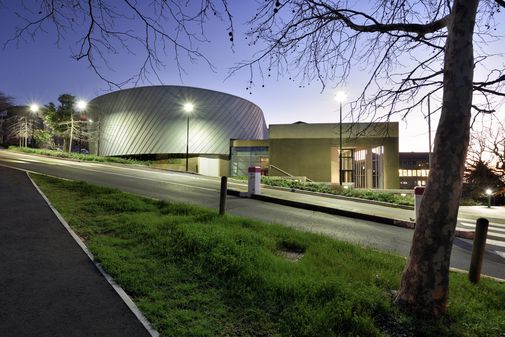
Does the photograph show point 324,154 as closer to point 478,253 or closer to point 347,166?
point 347,166

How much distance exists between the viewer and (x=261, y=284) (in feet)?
13.3

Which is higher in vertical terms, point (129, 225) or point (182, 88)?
point (182, 88)

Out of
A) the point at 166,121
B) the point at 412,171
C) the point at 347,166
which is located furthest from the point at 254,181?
the point at 412,171

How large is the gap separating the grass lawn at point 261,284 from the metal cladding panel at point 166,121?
50941 mm

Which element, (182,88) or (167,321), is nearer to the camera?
(167,321)

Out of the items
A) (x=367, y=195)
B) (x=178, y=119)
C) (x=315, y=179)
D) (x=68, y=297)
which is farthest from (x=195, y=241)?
(x=178, y=119)

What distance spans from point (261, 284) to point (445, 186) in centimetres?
248

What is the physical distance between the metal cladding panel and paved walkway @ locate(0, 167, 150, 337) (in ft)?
168

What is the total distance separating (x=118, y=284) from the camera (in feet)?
13.5

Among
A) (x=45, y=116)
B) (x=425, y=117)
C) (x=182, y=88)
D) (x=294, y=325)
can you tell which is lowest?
(x=294, y=325)

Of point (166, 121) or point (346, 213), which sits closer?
point (346, 213)

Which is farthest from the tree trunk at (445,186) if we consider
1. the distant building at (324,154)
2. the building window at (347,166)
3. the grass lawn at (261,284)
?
the building window at (347,166)

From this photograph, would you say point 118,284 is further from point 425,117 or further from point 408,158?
point 408,158

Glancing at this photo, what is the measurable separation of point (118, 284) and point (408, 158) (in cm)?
13503
